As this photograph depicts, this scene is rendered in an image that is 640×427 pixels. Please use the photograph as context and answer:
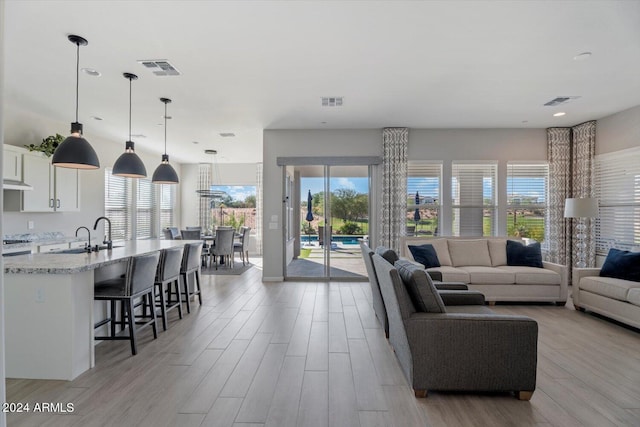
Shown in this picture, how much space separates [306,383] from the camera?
8.66 feet

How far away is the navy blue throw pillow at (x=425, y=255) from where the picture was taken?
5.17 metres

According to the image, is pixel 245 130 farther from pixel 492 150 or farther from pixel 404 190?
pixel 492 150

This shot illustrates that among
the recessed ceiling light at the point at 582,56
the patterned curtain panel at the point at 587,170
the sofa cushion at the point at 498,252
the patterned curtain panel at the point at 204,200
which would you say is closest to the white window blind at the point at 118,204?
the patterned curtain panel at the point at 204,200

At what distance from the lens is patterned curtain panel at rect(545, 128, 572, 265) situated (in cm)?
615

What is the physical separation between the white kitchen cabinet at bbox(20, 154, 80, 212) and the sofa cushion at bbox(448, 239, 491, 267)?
6.60 metres

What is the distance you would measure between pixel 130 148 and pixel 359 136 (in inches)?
155

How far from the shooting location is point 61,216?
19.9 ft

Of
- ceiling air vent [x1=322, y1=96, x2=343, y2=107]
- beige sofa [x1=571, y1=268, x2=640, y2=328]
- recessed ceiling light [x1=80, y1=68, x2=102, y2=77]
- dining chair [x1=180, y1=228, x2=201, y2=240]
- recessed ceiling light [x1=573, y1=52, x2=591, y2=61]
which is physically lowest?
beige sofa [x1=571, y1=268, x2=640, y2=328]

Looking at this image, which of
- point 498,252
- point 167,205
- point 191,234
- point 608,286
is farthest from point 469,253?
point 167,205

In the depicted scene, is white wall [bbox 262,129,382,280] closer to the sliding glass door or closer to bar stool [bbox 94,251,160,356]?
the sliding glass door

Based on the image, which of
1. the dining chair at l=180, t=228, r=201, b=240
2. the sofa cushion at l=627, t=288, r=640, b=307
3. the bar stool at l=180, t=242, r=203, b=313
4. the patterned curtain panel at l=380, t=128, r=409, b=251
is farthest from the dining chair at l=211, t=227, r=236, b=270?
the sofa cushion at l=627, t=288, r=640, b=307

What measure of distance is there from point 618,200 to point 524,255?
1775 millimetres

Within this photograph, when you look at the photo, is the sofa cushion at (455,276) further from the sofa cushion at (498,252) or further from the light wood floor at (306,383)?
the light wood floor at (306,383)

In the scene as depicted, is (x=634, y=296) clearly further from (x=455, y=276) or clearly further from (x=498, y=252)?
(x=455, y=276)
